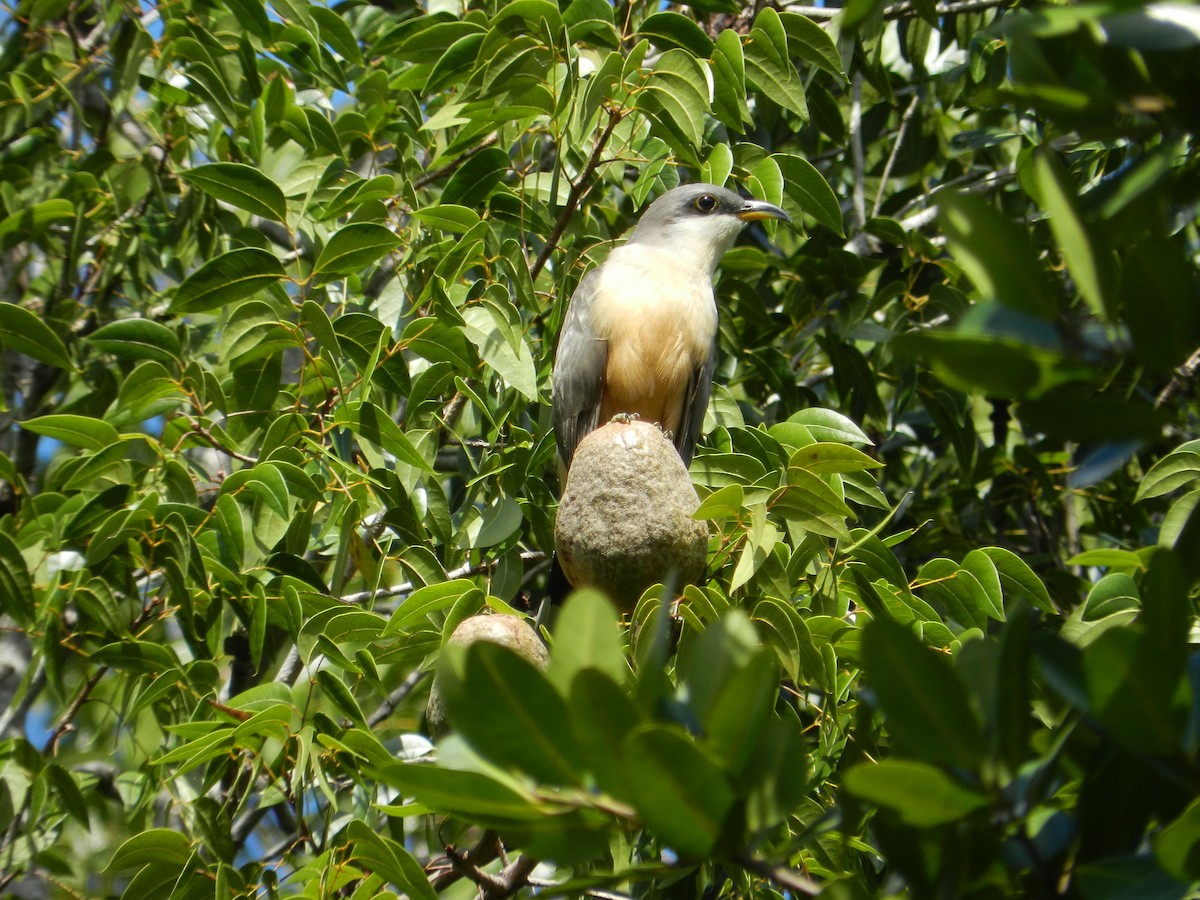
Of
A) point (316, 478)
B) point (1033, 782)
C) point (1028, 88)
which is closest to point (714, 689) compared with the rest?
point (1033, 782)

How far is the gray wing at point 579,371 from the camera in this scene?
181 inches

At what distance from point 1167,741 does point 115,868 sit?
262 centimetres

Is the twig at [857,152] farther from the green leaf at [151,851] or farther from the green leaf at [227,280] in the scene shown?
the green leaf at [151,851]

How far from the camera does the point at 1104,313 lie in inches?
49.8

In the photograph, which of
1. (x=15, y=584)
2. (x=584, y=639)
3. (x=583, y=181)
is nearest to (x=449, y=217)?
(x=583, y=181)

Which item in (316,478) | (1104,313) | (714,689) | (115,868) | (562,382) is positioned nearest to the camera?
(1104,313)

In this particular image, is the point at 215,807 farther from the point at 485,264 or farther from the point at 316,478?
the point at 485,264

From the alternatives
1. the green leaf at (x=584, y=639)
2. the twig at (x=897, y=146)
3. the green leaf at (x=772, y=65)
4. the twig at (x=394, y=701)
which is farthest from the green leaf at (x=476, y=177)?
the green leaf at (x=584, y=639)

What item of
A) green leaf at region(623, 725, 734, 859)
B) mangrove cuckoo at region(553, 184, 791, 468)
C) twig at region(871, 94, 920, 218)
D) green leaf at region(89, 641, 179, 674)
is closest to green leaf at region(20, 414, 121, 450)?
green leaf at region(89, 641, 179, 674)

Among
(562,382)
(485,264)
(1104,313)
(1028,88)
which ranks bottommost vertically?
(562,382)

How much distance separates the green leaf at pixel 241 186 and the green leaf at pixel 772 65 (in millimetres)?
1555

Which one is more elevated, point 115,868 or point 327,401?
point 327,401

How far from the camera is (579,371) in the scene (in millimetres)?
4688

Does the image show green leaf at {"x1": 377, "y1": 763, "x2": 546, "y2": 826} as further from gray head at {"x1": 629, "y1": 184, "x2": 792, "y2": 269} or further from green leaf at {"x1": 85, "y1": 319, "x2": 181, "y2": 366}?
gray head at {"x1": 629, "y1": 184, "x2": 792, "y2": 269}
